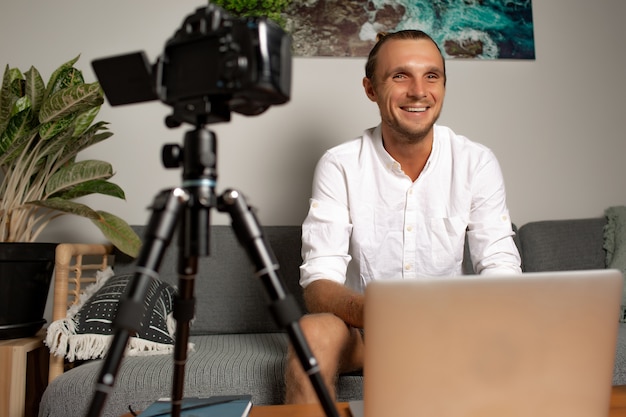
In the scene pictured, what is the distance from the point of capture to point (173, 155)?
2.14ft

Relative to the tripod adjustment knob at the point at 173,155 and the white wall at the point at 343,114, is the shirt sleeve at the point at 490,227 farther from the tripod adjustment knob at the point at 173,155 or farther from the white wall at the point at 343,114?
the tripod adjustment knob at the point at 173,155

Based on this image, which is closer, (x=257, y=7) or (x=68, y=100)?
(x=68, y=100)

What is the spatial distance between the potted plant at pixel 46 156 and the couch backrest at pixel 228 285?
0.93 feet

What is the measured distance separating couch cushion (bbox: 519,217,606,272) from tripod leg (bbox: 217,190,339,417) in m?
1.75

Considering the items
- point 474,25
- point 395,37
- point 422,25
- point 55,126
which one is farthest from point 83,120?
point 474,25

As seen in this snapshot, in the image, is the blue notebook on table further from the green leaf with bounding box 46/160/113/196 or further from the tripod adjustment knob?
the green leaf with bounding box 46/160/113/196

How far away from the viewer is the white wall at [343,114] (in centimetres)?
214

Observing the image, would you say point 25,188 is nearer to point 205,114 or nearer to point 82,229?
point 82,229

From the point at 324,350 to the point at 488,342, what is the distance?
2.07 ft

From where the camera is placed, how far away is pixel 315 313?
1.31 metres

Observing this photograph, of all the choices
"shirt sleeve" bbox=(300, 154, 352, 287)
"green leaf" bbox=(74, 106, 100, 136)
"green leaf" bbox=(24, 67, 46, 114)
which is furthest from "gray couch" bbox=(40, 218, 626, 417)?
"green leaf" bbox=(24, 67, 46, 114)

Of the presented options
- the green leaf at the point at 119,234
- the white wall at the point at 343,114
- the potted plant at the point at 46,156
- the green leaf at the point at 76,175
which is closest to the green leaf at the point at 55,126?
the potted plant at the point at 46,156

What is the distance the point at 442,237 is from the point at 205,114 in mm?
1145

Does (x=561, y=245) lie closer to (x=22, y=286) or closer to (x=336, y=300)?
(x=336, y=300)
